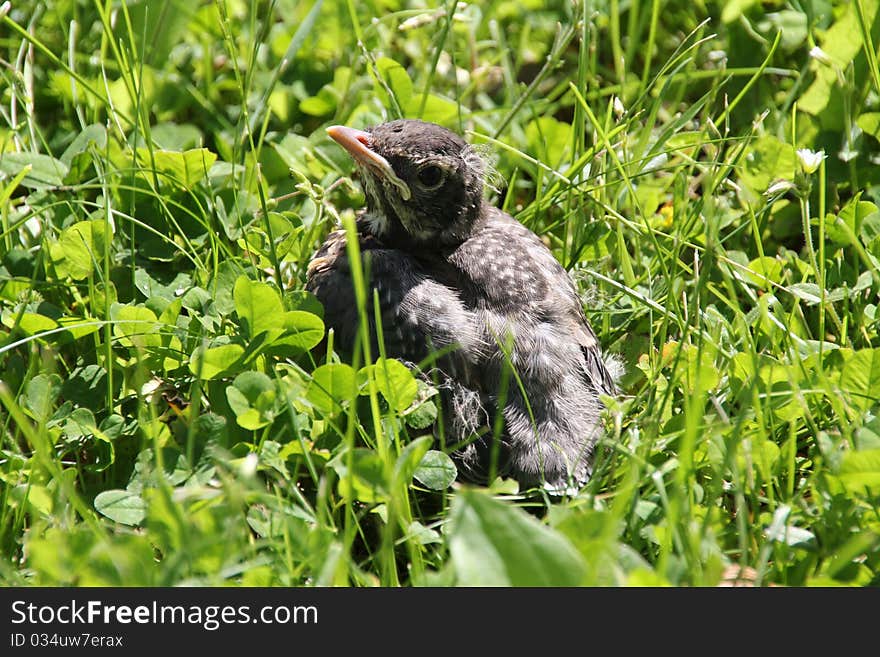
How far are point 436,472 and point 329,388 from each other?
31 centimetres

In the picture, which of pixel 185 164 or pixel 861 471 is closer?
pixel 861 471

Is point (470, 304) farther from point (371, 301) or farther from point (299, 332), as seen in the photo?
point (299, 332)

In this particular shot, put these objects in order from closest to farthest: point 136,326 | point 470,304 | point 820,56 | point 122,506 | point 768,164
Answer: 1. point 122,506
2. point 136,326
3. point 470,304
4. point 768,164
5. point 820,56

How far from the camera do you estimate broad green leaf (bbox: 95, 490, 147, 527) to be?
2211mm

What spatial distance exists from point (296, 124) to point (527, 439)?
1735mm

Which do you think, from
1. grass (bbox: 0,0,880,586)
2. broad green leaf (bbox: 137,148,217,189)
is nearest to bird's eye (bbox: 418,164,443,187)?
grass (bbox: 0,0,880,586)

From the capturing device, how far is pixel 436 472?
233cm

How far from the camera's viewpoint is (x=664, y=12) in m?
4.10

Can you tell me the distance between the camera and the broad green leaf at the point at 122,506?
7.25ft

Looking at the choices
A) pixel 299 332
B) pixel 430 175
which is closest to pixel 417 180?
pixel 430 175

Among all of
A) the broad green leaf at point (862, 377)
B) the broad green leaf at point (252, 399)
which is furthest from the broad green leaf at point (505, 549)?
the broad green leaf at point (862, 377)

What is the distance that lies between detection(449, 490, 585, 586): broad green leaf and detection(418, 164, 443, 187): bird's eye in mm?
1320

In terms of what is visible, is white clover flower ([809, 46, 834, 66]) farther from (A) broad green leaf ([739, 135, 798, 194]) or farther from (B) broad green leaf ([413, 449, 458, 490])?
(B) broad green leaf ([413, 449, 458, 490])
